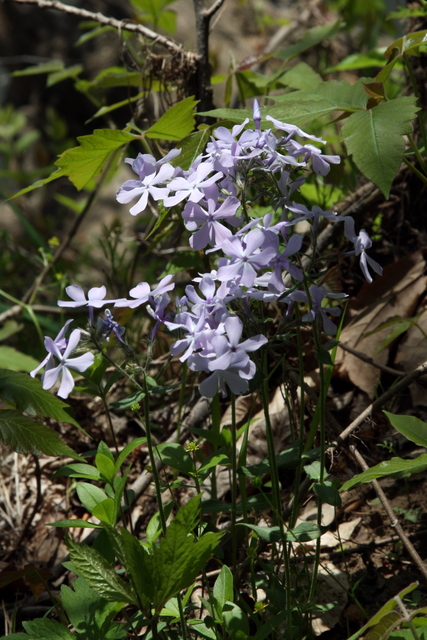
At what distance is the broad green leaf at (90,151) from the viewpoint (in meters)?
1.41

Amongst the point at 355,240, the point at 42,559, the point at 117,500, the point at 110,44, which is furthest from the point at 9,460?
the point at 110,44

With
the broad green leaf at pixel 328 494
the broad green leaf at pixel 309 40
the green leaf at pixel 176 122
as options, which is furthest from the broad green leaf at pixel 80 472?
→ the broad green leaf at pixel 309 40

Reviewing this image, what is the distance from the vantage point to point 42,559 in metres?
1.79

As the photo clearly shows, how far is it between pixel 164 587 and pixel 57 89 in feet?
19.3

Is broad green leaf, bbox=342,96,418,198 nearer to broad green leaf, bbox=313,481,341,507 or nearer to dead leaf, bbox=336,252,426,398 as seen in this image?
broad green leaf, bbox=313,481,341,507

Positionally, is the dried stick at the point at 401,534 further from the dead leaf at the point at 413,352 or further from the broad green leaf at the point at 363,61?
the broad green leaf at the point at 363,61

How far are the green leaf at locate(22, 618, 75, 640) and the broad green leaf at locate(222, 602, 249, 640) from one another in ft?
1.02

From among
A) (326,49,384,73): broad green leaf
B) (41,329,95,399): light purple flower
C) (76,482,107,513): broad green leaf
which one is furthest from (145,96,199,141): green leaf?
(326,49,384,73): broad green leaf

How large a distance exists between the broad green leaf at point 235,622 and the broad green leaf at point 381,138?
842 mm

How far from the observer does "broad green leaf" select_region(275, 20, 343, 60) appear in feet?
6.82

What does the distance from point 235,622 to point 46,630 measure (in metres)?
0.38

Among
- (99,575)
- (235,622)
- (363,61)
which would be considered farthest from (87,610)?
(363,61)

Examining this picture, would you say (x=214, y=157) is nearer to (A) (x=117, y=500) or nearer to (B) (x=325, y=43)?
(A) (x=117, y=500)

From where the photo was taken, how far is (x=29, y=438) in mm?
1287
